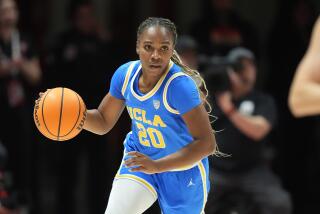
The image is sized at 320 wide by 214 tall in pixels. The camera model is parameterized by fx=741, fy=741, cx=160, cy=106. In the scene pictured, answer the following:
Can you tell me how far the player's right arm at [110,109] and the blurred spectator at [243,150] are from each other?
174 cm

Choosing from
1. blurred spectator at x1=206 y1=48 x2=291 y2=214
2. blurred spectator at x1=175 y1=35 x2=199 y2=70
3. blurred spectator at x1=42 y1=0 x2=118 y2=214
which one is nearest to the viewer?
blurred spectator at x1=206 y1=48 x2=291 y2=214

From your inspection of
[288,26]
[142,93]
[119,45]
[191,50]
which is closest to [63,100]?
[142,93]

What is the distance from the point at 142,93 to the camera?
3.98 m

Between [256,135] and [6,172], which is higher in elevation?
[256,135]

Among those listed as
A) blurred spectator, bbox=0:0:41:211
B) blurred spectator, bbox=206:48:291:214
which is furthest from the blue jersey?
blurred spectator, bbox=0:0:41:211

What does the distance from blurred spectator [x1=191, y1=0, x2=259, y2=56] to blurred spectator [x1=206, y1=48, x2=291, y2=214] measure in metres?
0.75

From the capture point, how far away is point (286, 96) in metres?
7.57

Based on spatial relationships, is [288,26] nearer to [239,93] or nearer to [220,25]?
[220,25]

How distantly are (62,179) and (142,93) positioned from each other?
333 cm

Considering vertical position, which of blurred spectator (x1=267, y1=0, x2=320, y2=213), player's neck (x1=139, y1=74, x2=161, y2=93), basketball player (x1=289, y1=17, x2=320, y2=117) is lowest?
blurred spectator (x1=267, y1=0, x2=320, y2=213)

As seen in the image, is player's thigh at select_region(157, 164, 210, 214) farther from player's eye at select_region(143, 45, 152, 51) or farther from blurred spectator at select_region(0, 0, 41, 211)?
blurred spectator at select_region(0, 0, 41, 211)

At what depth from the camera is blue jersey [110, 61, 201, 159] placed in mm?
3857

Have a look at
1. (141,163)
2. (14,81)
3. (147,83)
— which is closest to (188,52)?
(14,81)

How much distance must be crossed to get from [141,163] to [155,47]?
596mm
